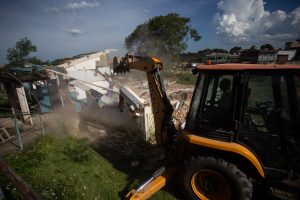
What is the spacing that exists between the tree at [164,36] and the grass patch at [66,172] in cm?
2631

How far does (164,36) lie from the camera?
A: 3148 cm

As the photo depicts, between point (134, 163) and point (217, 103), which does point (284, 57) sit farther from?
point (134, 163)

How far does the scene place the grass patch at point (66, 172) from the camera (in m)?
3.59

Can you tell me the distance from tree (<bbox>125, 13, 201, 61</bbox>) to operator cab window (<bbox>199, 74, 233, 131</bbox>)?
27.5m

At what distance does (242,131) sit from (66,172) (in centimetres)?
363

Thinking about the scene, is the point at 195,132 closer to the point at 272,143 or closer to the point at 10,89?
the point at 272,143

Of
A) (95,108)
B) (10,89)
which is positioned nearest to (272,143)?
(95,108)

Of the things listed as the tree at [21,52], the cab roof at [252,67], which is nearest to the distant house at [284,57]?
the cab roof at [252,67]

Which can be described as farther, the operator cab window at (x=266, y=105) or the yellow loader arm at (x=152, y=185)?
the yellow loader arm at (x=152, y=185)

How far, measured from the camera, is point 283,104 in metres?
3.03

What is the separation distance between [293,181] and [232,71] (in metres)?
1.92

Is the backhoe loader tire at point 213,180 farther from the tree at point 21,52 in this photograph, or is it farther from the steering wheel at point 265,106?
the tree at point 21,52

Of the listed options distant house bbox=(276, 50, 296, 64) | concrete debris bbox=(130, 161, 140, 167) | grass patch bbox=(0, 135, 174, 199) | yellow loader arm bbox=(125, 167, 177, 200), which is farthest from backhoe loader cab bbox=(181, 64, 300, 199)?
concrete debris bbox=(130, 161, 140, 167)

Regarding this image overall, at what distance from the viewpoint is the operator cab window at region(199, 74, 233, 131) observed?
10.9ft
